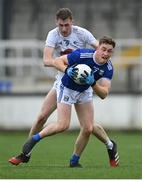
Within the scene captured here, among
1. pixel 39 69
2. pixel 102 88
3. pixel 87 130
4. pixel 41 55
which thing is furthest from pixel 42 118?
pixel 41 55

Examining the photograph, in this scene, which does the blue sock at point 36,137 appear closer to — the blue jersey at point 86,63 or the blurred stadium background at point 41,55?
the blue jersey at point 86,63

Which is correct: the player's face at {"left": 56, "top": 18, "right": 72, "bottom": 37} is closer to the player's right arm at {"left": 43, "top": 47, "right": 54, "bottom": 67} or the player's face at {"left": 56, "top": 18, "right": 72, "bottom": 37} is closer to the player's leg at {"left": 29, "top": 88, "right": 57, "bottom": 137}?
the player's right arm at {"left": 43, "top": 47, "right": 54, "bottom": 67}

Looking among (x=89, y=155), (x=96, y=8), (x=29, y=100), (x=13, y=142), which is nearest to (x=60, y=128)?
(x=89, y=155)

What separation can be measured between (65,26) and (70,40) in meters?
0.39

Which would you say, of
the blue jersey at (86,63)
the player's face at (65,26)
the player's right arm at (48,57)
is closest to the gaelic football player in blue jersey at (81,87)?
the blue jersey at (86,63)

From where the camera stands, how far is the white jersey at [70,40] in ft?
46.7

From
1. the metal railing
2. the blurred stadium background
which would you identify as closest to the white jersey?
the blurred stadium background

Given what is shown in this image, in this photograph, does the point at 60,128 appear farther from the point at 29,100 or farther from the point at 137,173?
the point at 29,100

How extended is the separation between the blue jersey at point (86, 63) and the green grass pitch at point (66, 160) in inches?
43.8

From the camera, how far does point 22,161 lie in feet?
44.4

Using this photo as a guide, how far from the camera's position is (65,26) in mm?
13938

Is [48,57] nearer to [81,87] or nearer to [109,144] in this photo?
[81,87]

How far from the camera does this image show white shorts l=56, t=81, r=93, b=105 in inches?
528

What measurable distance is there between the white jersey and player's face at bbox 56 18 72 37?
0.11 meters
